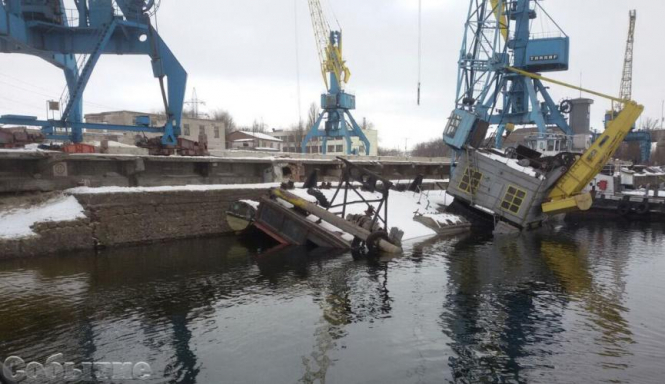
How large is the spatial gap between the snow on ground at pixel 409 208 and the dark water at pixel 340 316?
4.76 metres

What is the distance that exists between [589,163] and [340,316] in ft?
54.5

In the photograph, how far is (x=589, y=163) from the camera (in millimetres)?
20172

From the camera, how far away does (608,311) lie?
952 cm

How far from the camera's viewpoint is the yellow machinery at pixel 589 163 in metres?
19.8

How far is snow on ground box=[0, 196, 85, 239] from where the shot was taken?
44.1 feet

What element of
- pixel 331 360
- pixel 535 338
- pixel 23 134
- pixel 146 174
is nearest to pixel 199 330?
pixel 331 360

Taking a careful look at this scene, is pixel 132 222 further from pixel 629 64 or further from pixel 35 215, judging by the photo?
pixel 629 64

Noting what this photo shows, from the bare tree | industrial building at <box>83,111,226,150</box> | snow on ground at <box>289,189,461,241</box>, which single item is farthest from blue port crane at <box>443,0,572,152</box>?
the bare tree

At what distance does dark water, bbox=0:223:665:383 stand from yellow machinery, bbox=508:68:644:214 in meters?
5.92

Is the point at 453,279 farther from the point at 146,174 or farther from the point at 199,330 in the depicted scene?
the point at 146,174

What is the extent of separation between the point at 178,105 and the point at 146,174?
23.2ft

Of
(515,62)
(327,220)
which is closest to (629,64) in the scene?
(515,62)

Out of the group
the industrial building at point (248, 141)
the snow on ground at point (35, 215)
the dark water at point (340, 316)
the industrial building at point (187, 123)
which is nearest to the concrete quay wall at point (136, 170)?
the snow on ground at point (35, 215)

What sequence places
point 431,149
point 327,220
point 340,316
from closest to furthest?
point 340,316 → point 327,220 → point 431,149
